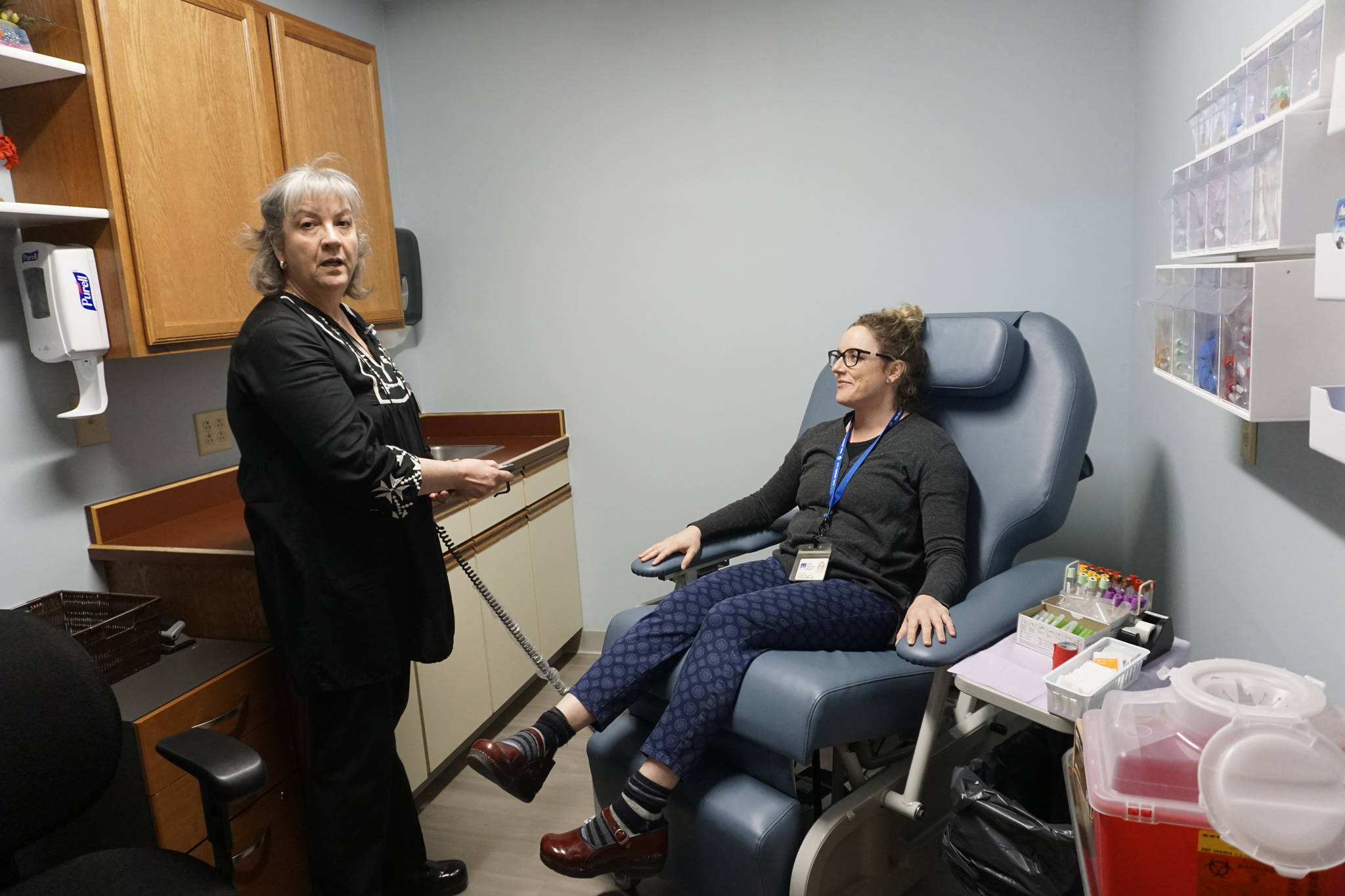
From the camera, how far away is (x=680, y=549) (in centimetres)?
215

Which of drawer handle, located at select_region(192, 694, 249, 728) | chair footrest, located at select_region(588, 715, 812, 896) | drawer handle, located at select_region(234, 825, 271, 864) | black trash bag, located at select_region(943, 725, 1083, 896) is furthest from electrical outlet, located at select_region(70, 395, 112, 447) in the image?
black trash bag, located at select_region(943, 725, 1083, 896)

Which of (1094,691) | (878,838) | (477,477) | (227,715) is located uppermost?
(477,477)

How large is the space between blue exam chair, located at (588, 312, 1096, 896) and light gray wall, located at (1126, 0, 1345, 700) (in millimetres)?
249

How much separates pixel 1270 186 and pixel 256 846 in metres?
2.06

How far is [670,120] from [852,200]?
65 centimetres

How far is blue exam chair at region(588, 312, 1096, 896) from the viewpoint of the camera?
1.62 metres

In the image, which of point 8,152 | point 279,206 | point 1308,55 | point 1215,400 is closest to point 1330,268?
point 1308,55

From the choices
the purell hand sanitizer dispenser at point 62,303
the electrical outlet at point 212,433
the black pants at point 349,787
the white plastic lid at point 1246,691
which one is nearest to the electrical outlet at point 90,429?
the purell hand sanitizer dispenser at point 62,303

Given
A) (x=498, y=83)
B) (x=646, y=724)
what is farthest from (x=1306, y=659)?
(x=498, y=83)

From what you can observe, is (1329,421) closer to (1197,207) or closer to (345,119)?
(1197,207)

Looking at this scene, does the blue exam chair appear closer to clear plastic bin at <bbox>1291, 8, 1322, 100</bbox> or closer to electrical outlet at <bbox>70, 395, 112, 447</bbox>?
clear plastic bin at <bbox>1291, 8, 1322, 100</bbox>

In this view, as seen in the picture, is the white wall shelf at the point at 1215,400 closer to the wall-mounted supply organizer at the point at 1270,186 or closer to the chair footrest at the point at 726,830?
the wall-mounted supply organizer at the point at 1270,186

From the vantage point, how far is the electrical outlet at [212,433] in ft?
7.64

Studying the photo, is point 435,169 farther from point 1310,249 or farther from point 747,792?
point 1310,249
